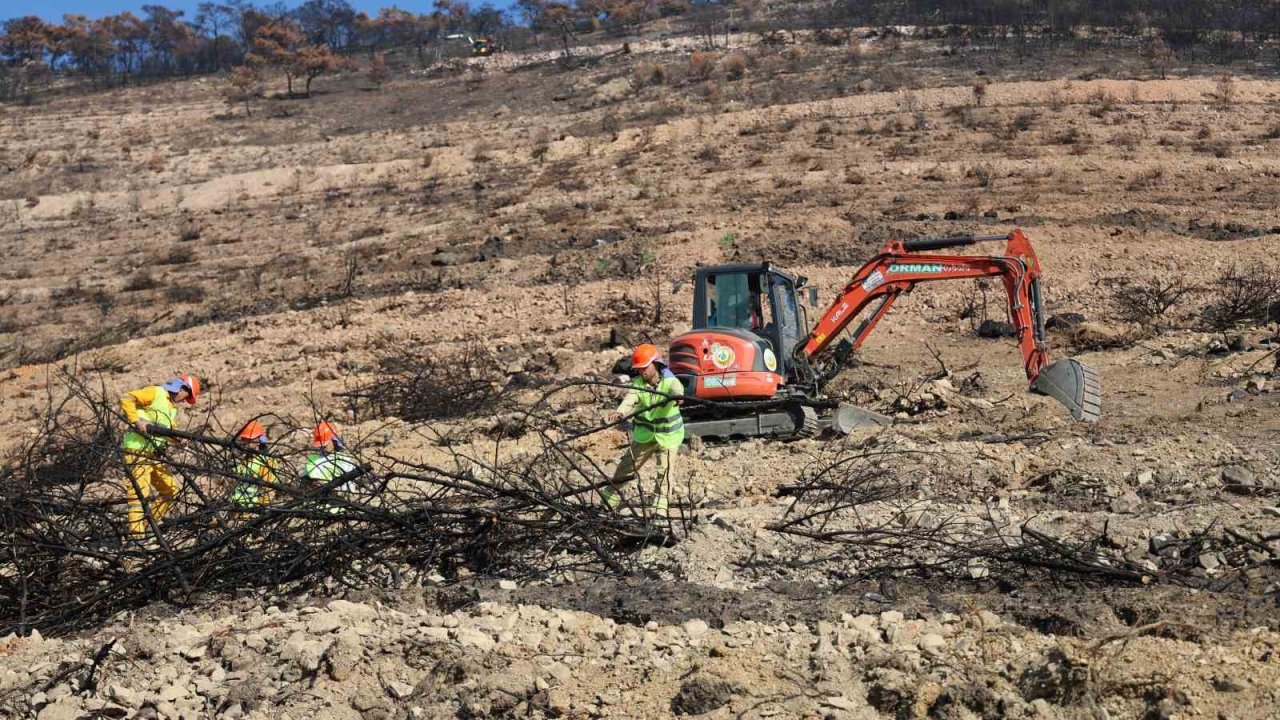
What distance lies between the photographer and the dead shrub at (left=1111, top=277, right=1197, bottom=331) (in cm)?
1562

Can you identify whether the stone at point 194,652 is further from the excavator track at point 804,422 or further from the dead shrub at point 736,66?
the dead shrub at point 736,66

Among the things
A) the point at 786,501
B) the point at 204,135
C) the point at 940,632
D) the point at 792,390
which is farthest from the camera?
the point at 204,135

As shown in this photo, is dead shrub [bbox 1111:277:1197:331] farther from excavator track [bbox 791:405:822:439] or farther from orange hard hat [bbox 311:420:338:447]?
orange hard hat [bbox 311:420:338:447]

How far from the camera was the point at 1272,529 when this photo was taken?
714 centimetres

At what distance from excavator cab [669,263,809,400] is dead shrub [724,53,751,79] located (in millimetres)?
23083

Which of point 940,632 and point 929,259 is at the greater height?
point 929,259

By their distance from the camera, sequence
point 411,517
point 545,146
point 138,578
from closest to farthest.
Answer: point 138,578
point 411,517
point 545,146

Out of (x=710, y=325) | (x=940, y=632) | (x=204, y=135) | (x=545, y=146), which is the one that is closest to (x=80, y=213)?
(x=204, y=135)

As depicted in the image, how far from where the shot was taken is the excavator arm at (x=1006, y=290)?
10.6 meters

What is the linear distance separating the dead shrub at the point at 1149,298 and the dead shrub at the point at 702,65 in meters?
19.6

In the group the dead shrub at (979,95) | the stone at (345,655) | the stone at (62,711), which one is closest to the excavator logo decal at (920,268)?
the stone at (345,655)

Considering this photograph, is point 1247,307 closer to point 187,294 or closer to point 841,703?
point 841,703

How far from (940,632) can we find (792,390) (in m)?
5.58

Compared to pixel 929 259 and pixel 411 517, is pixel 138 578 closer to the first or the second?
pixel 411 517
